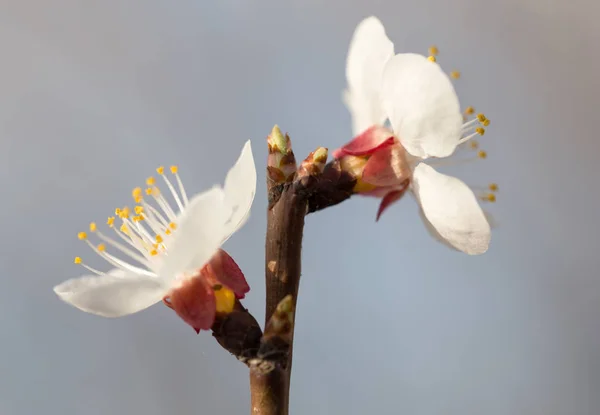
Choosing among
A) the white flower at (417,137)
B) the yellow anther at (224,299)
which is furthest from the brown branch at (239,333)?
the white flower at (417,137)

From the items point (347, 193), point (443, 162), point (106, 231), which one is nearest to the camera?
point (347, 193)

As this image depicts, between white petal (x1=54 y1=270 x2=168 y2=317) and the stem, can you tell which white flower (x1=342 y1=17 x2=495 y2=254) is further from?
white petal (x1=54 y1=270 x2=168 y2=317)

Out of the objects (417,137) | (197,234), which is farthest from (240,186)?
(417,137)

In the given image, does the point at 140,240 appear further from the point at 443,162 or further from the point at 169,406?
the point at 169,406

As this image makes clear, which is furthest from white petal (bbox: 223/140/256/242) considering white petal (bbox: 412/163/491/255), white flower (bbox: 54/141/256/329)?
white petal (bbox: 412/163/491/255)

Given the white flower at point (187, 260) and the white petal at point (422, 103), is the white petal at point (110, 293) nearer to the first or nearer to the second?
the white flower at point (187, 260)

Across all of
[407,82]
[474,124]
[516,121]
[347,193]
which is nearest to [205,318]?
[347,193]

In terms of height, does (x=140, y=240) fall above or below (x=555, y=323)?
below
